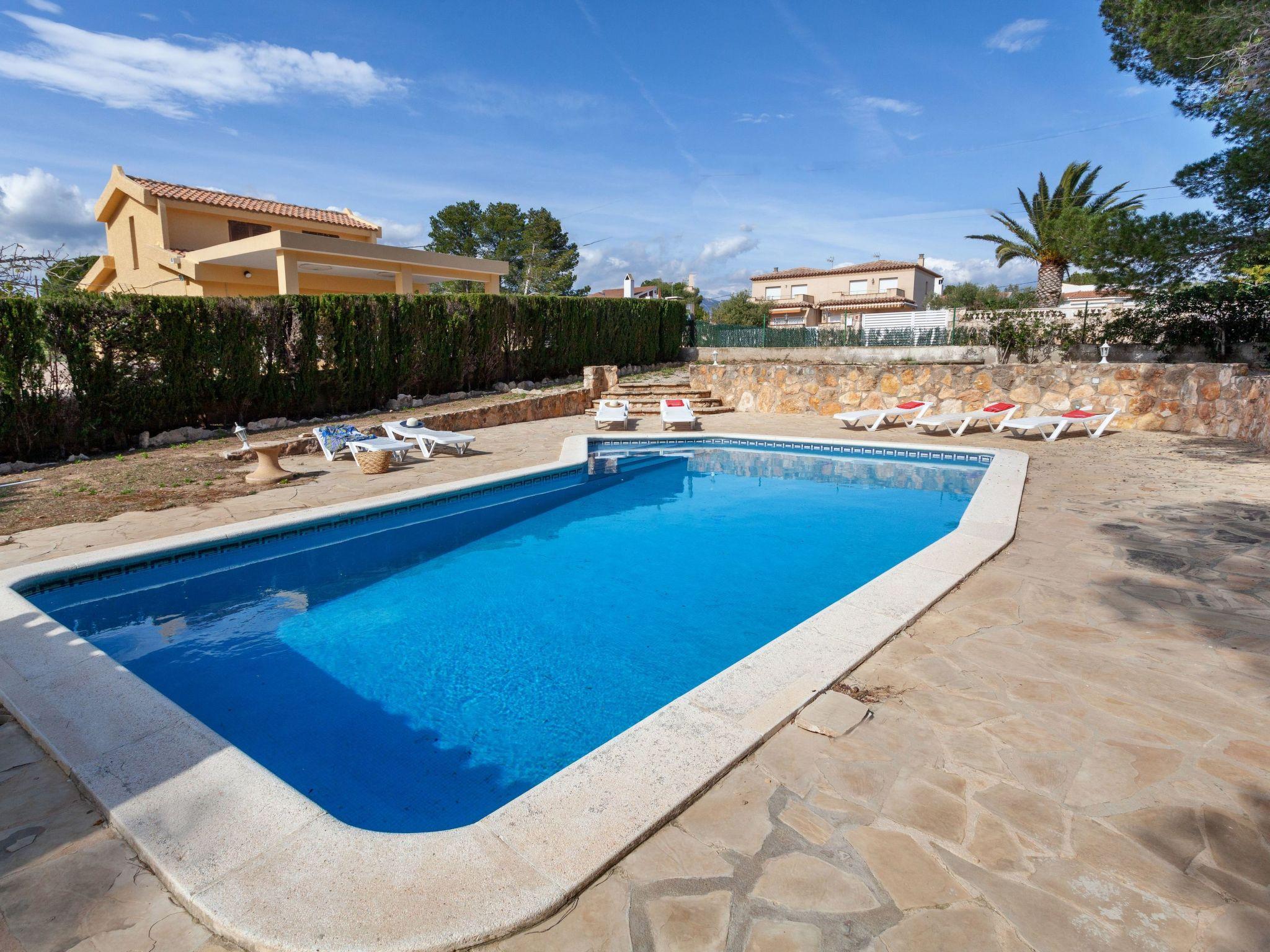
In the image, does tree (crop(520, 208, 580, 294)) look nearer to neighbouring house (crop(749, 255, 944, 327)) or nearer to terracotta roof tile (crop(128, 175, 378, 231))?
neighbouring house (crop(749, 255, 944, 327))

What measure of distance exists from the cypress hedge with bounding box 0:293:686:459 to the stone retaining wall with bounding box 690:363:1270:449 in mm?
5960

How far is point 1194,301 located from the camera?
15594 mm

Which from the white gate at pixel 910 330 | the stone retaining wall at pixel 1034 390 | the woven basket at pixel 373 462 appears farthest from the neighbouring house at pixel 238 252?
the white gate at pixel 910 330

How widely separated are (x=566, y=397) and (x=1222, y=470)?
1274 centimetres

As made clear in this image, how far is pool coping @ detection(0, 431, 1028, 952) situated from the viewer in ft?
6.44

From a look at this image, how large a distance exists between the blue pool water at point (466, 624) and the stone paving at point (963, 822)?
1177 millimetres

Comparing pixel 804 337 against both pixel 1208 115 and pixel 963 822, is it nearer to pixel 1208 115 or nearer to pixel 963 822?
pixel 1208 115

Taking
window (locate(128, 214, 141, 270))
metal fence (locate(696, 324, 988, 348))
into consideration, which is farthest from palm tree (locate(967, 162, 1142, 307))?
window (locate(128, 214, 141, 270))

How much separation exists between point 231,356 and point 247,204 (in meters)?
16.1

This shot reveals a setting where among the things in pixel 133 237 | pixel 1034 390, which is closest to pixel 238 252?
pixel 133 237

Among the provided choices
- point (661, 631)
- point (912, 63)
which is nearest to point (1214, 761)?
point (661, 631)

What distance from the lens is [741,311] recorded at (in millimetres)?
52312

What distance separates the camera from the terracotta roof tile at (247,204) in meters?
22.8

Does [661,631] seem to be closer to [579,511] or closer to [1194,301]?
[579,511]
